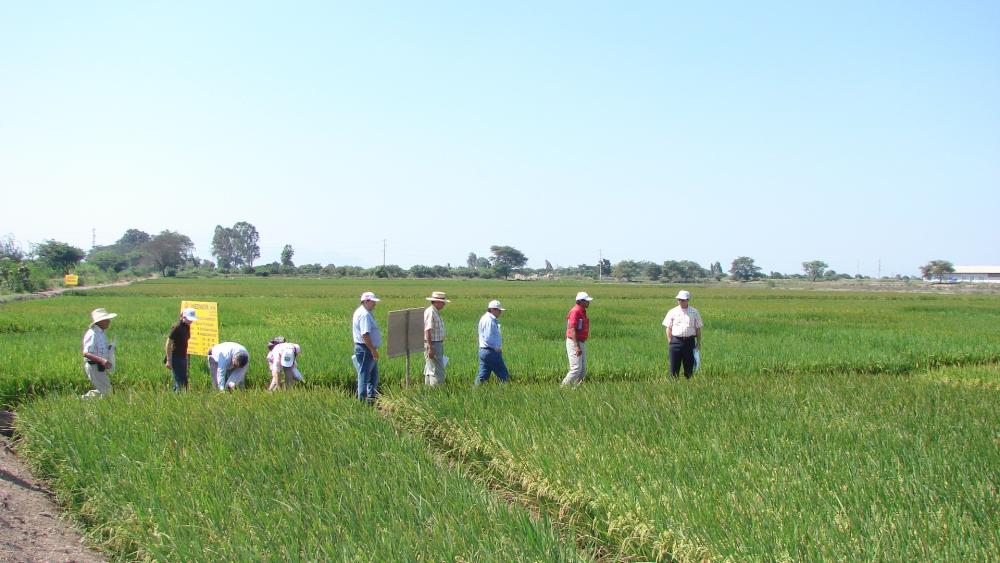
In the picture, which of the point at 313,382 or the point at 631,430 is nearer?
the point at 631,430

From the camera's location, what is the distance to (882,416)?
7.02 metres

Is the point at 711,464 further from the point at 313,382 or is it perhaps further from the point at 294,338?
the point at 294,338

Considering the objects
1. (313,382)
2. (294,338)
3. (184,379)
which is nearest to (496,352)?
(313,382)

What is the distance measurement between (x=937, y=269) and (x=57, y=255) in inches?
5909

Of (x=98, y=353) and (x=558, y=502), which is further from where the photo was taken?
(x=98, y=353)

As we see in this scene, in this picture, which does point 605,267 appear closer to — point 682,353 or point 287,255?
point 287,255

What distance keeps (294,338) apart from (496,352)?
8.16 metres

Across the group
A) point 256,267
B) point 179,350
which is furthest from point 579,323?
point 256,267

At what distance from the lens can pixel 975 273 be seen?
143 meters

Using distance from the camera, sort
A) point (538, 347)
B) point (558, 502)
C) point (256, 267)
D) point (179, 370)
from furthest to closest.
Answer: point (256, 267), point (538, 347), point (179, 370), point (558, 502)

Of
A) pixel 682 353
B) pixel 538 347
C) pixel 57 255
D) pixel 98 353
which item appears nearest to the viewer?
pixel 98 353

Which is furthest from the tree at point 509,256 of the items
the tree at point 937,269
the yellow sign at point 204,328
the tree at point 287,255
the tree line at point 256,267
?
the yellow sign at point 204,328

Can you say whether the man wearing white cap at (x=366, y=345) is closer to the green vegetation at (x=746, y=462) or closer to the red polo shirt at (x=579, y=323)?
the green vegetation at (x=746, y=462)

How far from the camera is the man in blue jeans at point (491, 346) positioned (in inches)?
380
